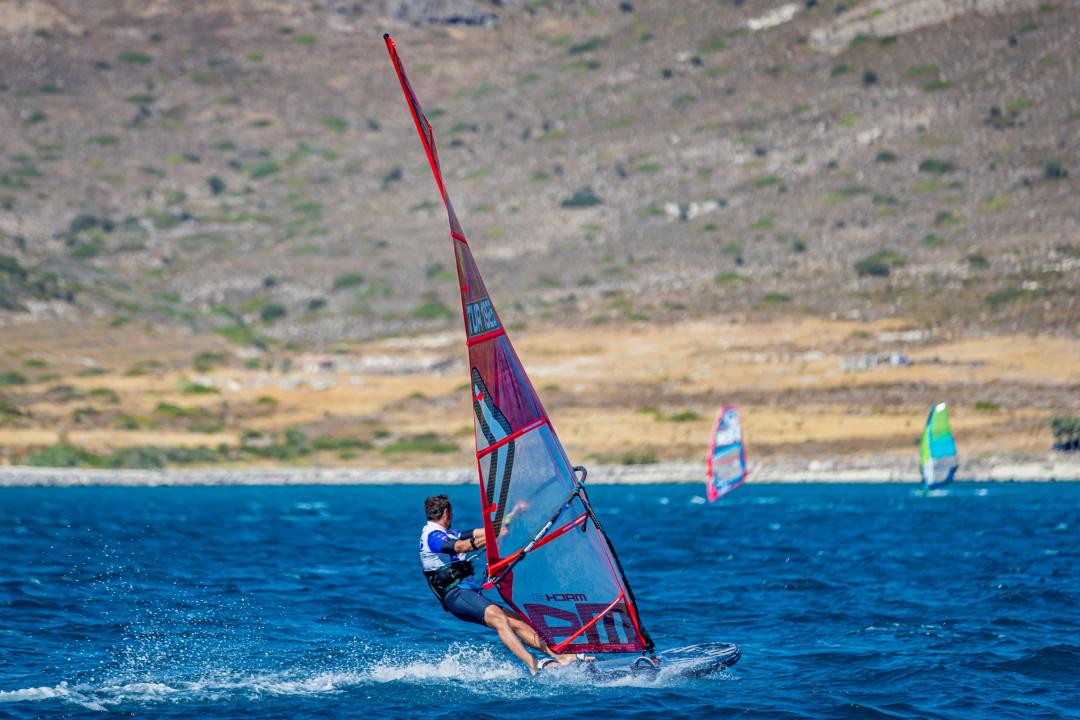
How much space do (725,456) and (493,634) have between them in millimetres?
24690

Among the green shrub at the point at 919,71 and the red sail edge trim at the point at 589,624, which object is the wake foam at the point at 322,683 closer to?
the red sail edge trim at the point at 589,624

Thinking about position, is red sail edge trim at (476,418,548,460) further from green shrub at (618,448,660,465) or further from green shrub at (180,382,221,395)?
green shrub at (180,382,221,395)

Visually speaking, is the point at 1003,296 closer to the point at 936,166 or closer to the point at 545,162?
the point at 936,166

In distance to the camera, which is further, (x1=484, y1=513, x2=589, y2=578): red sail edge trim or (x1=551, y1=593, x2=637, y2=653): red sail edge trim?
(x1=551, y1=593, x2=637, y2=653): red sail edge trim

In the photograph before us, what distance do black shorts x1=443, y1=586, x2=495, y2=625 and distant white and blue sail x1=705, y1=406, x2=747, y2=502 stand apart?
25.8 m

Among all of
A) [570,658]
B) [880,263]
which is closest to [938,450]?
[570,658]

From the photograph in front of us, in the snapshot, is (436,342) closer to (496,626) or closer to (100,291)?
(100,291)

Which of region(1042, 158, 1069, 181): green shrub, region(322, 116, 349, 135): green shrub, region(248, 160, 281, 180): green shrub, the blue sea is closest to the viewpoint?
the blue sea

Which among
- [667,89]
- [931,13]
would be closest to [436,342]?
[667,89]

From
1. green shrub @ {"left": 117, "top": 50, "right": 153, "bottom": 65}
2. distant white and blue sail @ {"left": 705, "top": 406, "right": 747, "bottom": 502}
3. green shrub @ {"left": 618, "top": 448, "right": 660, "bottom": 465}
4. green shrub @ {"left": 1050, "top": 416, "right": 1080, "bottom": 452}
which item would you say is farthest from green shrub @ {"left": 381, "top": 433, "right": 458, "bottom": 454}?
green shrub @ {"left": 117, "top": 50, "right": 153, "bottom": 65}

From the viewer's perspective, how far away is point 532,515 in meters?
15.0

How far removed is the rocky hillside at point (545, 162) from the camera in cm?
9962

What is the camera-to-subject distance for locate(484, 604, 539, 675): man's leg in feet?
49.2

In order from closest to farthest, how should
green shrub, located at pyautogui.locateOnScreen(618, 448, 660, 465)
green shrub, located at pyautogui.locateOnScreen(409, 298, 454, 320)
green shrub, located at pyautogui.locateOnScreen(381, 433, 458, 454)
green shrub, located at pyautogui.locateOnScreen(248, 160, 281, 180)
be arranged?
green shrub, located at pyautogui.locateOnScreen(618, 448, 660, 465)
green shrub, located at pyautogui.locateOnScreen(381, 433, 458, 454)
green shrub, located at pyautogui.locateOnScreen(409, 298, 454, 320)
green shrub, located at pyautogui.locateOnScreen(248, 160, 281, 180)
